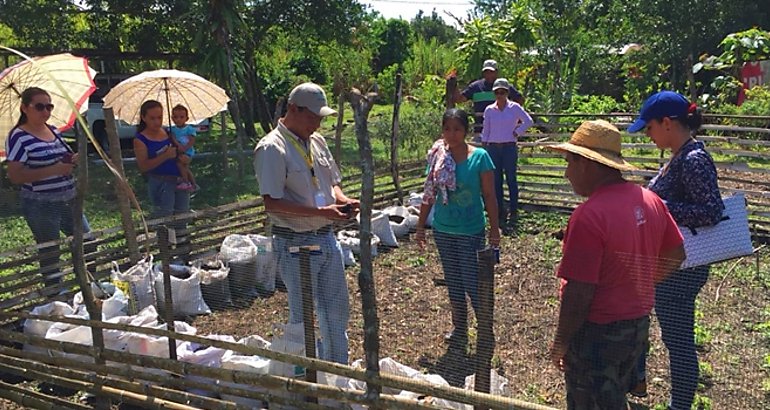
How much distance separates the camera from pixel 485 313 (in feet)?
10.0

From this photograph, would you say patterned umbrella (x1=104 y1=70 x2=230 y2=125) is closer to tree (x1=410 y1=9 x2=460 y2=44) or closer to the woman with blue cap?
the woman with blue cap

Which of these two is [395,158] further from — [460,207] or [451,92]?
[460,207]

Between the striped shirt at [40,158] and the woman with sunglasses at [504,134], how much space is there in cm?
419

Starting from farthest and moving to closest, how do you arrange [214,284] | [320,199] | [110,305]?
[214,284]
[110,305]
[320,199]

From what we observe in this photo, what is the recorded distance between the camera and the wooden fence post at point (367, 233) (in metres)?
2.38

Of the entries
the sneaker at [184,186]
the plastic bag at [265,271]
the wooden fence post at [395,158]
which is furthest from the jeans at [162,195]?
the wooden fence post at [395,158]

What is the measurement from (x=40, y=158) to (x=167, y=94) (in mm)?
1384

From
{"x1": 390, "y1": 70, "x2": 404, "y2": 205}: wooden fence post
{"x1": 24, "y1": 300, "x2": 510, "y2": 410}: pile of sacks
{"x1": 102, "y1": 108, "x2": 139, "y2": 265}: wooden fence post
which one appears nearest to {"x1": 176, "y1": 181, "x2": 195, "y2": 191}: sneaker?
{"x1": 102, "y1": 108, "x2": 139, "y2": 265}: wooden fence post

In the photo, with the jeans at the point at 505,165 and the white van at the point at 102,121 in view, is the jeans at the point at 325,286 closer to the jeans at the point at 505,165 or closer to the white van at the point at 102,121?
the jeans at the point at 505,165

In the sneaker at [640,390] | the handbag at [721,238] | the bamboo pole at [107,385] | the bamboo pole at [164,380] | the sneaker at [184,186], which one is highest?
the sneaker at [184,186]

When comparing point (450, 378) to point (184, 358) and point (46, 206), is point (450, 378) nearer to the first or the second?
point (184, 358)

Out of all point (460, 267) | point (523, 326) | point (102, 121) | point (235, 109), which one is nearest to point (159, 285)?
point (460, 267)

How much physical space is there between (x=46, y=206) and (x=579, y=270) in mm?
3758

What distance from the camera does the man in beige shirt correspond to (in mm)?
3236
